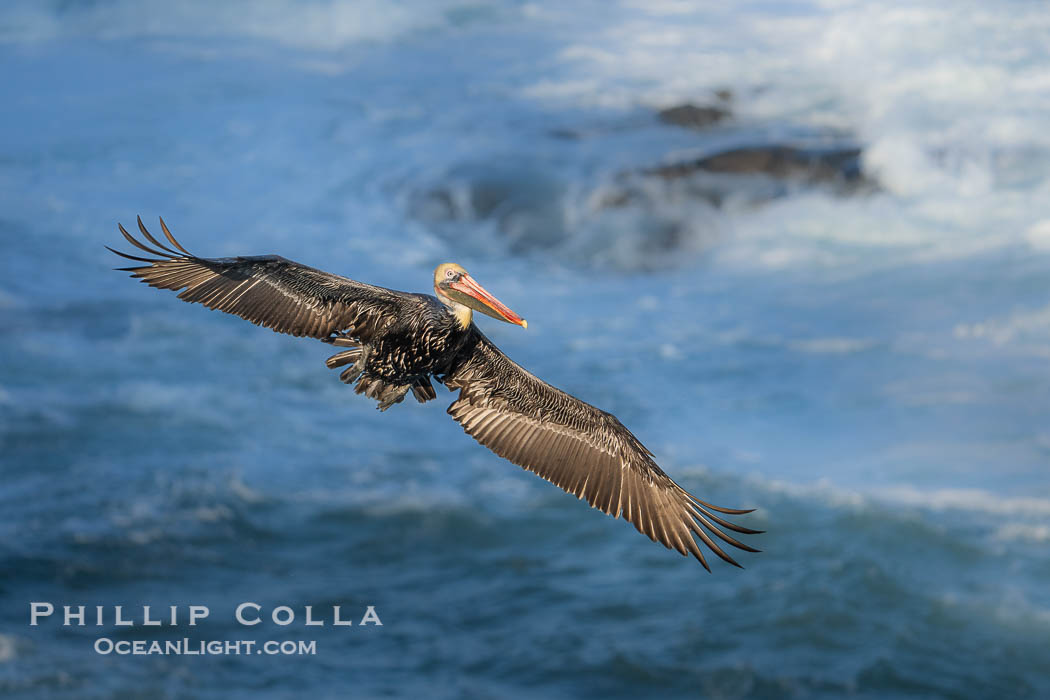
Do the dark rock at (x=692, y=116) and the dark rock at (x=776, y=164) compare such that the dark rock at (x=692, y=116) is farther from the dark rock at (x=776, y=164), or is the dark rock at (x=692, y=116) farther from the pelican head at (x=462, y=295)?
the pelican head at (x=462, y=295)

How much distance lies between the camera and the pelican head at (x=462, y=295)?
576 inches

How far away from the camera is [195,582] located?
97.0m

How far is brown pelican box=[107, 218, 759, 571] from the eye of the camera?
49.0ft

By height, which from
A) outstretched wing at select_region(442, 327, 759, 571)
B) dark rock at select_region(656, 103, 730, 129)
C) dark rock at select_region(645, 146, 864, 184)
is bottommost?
outstretched wing at select_region(442, 327, 759, 571)

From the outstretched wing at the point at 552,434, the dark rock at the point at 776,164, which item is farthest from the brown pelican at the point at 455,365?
the dark rock at the point at 776,164

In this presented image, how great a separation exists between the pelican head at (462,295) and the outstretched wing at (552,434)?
33.2 inches

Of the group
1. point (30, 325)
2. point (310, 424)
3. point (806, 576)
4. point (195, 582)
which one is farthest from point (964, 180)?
point (30, 325)

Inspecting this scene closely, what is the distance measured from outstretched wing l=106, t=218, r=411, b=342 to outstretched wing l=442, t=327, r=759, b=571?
1.36 meters

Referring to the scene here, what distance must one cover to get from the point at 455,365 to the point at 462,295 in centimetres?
136

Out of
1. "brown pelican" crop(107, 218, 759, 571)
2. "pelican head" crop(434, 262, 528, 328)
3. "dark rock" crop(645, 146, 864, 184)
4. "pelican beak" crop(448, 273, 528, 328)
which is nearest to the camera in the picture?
"pelican beak" crop(448, 273, 528, 328)

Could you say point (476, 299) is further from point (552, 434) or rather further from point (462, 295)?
point (552, 434)

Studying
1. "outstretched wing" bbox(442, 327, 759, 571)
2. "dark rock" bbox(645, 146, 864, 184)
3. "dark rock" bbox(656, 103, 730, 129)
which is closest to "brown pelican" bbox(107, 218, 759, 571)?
"outstretched wing" bbox(442, 327, 759, 571)

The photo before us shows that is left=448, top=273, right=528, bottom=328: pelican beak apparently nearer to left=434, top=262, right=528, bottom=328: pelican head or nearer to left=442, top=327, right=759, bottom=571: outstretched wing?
left=434, top=262, right=528, bottom=328: pelican head

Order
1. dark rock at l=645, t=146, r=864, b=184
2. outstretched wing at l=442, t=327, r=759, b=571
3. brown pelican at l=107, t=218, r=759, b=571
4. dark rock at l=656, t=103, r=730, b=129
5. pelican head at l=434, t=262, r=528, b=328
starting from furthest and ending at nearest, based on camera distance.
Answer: dark rock at l=656, t=103, r=730, b=129 → dark rock at l=645, t=146, r=864, b=184 → outstretched wing at l=442, t=327, r=759, b=571 → brown pelican at l=107, t=218, r=759, b=571 → pelican head at l=434, t=262, r=528, b=328
